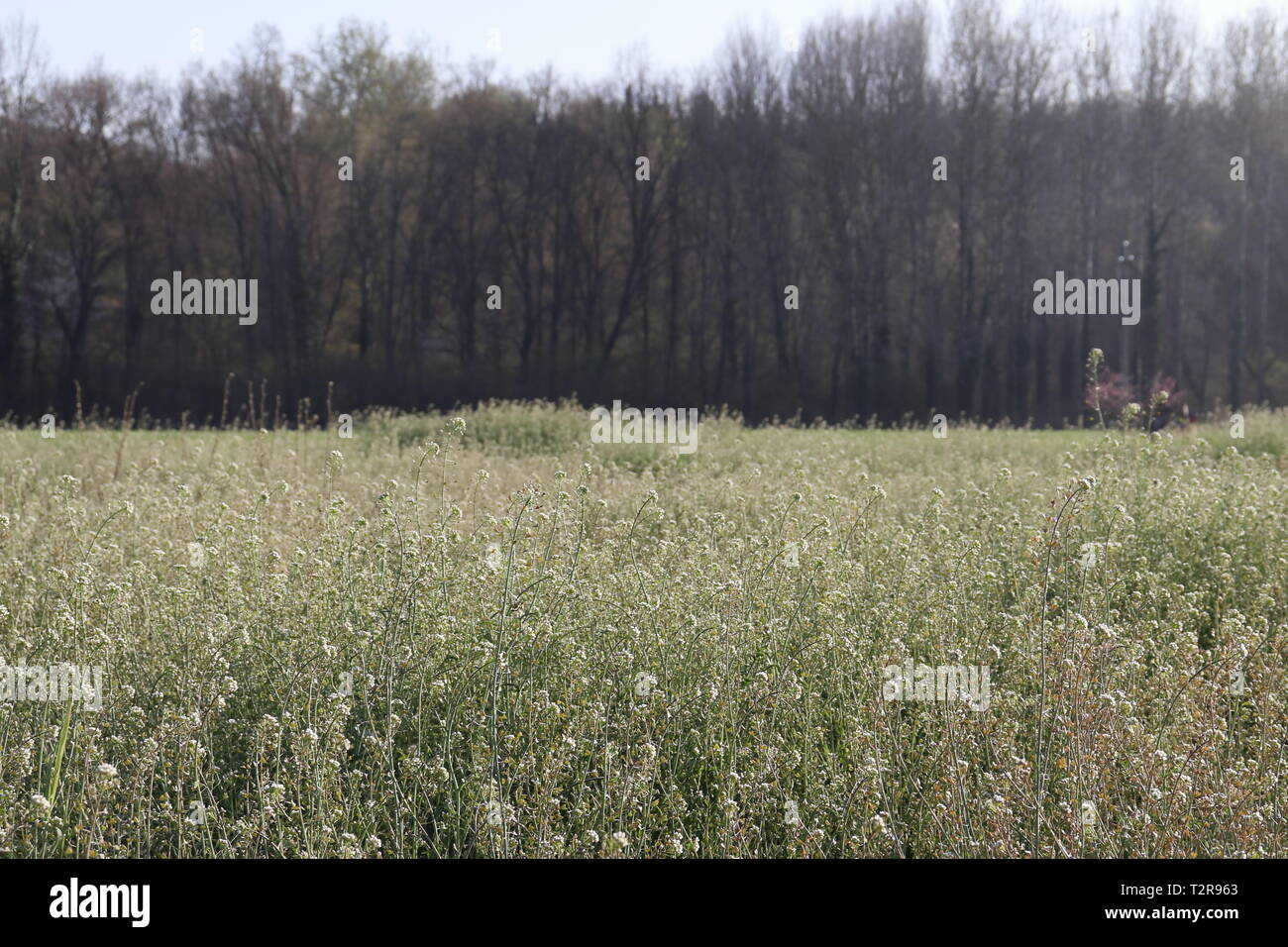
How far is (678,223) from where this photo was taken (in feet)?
132

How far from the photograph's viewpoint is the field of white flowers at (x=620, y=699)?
11.2ft

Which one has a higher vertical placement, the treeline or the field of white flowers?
the treeline

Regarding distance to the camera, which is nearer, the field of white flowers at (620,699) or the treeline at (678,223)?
the field of white flowers at (620,699)

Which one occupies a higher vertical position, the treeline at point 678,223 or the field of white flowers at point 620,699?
the treeline at point 678,223

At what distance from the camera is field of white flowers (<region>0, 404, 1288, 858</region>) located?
11.2ft

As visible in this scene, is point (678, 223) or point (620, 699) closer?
point (620, 699)

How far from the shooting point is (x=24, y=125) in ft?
117

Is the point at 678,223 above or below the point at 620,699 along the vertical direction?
above

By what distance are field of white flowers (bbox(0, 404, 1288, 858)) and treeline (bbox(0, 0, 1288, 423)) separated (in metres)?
30.7

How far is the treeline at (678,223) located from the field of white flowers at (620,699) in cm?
3070

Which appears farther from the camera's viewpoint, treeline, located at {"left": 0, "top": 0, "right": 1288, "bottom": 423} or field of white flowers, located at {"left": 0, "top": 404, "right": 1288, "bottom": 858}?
treeline, located at {"left": 0, "top": 0, "right": 1288, "bottom": 423}

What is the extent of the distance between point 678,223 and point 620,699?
1466 inches
